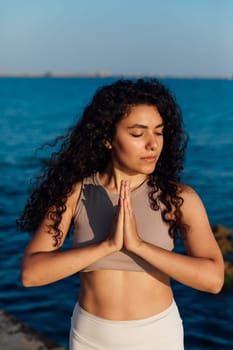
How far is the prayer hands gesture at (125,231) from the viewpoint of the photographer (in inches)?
114

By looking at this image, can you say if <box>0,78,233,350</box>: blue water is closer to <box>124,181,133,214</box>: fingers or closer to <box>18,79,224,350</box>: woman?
<box>18,79,224,350</box>: woman

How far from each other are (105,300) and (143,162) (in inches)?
36.3

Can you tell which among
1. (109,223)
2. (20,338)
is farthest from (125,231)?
(20,338)

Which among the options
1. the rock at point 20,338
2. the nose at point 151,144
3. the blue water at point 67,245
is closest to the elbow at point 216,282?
the nose at point 151,144

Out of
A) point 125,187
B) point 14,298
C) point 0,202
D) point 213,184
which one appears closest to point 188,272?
point 125,187

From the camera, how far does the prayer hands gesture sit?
2891 mm

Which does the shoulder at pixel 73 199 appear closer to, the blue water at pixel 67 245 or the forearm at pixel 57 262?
the forearm at pixel 57 262

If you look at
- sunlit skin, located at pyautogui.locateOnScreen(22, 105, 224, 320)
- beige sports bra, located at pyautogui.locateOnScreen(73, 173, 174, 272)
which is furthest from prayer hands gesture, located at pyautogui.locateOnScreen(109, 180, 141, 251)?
beige sports bra, located at pyautogui.locateOnScreen(73, 173, 174, 272)

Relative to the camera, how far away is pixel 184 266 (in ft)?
9.63

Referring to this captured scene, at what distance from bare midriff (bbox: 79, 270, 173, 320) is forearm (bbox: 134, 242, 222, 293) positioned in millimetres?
282

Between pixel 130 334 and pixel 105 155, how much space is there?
1.23 meters

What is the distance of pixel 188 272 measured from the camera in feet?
9.67

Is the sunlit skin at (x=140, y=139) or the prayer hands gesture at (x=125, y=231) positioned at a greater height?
the sunlit skin at (x=140, y=139)

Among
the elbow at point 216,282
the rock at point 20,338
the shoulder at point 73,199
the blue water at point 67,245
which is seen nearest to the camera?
the elbow at point 216,282
